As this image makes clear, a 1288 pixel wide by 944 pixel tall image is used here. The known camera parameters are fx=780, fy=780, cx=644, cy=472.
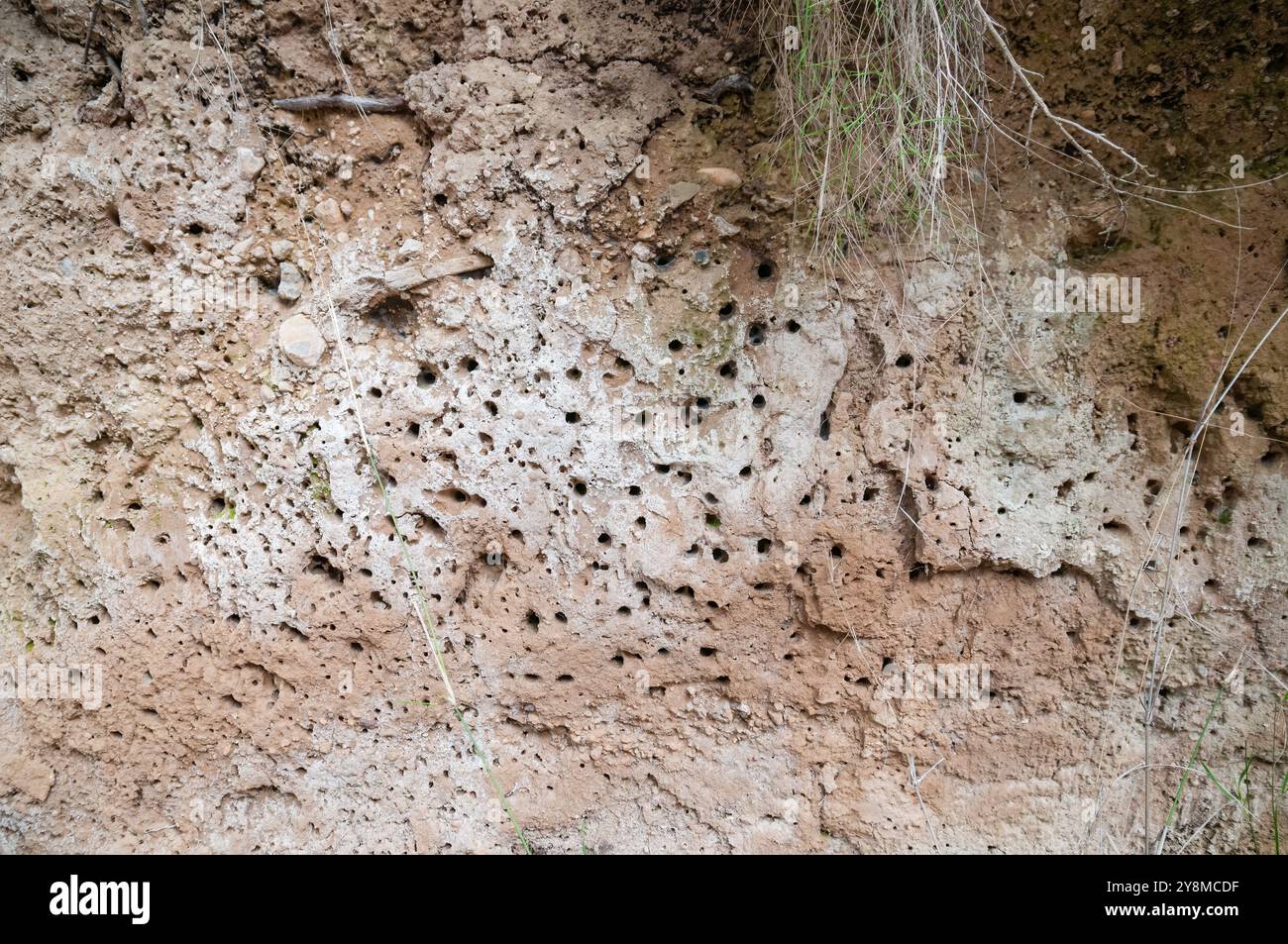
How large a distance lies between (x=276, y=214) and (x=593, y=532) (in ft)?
4.03

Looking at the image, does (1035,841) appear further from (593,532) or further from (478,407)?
(478,407)

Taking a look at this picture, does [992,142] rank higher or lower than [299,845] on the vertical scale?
higher

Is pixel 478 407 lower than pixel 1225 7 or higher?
lower

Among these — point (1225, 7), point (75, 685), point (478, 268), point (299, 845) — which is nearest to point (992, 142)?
point (1225, 7)

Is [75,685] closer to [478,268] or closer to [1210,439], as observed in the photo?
[478,268]

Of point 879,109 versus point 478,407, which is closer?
point 879,109

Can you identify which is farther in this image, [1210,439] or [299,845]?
[299,845]

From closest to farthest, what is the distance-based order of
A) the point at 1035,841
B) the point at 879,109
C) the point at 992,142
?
the point at 879,109, the point at 992,142, the point at 1035,841

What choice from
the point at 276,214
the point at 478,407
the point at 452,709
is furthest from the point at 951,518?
the point at 276,214

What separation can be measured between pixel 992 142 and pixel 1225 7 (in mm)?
602

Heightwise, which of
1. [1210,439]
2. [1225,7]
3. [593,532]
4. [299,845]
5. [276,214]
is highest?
[1225,7]

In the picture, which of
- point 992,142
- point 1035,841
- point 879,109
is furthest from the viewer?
point 1035,841

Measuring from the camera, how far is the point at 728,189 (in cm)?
205

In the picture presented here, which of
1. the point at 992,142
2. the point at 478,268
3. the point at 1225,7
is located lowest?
the point at 478,268
